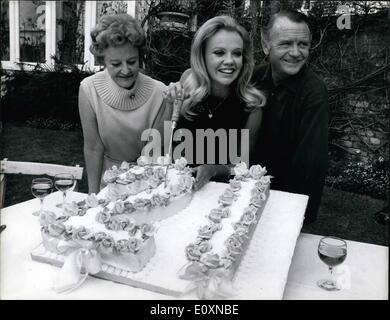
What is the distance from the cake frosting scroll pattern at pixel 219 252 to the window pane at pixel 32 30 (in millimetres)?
1934

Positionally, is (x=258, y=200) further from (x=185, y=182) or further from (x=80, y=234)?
(x=80, y=234)

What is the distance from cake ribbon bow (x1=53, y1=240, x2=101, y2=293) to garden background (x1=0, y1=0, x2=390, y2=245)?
1.57 metres

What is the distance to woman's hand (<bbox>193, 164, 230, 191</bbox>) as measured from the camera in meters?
2.15

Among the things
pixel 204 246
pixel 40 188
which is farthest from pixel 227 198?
pixel 40 188

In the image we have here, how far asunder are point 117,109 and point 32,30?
1025 millimetres

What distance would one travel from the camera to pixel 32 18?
2893 mm

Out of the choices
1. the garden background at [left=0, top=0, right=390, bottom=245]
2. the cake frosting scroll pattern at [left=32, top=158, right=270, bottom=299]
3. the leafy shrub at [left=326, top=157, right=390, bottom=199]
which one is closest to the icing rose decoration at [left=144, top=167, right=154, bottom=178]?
the cake frosting scroll pattern at [left=32, top=158, right=270, bottom=299]

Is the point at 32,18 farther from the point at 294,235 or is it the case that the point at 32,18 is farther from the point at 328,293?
the point at 328,293

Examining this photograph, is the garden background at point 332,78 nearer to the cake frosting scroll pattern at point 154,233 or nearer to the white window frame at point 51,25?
the white window frame at point 51,25

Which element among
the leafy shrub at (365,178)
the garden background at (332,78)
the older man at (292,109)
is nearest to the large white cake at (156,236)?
the older man at (292,109)

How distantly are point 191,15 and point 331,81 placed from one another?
111 centimetres

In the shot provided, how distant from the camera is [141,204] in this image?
173 cm

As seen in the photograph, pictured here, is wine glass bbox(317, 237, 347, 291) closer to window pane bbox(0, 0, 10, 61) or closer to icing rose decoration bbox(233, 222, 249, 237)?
icing rose decoration bbox(233, 222, 249, 237)

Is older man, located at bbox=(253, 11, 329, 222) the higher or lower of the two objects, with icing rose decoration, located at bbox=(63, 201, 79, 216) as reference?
higher
